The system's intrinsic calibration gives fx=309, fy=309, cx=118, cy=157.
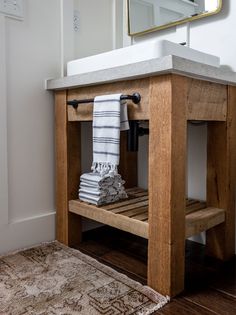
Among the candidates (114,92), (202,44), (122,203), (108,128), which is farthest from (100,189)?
(202,44)

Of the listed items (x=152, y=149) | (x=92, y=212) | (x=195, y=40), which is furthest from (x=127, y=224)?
(x=195, y=40)

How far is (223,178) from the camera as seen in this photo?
134 centimetres

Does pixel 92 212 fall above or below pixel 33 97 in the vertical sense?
below

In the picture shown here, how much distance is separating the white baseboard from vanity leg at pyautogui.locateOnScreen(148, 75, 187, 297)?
26.0 inches

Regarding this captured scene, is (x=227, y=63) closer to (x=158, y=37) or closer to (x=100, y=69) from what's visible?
(x=158, y=37)

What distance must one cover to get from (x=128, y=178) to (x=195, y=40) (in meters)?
0.81

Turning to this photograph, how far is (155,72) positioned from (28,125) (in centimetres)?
72

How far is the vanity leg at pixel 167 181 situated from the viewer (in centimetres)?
103

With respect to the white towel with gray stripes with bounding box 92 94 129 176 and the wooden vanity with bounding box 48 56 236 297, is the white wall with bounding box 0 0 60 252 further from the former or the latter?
the white towel with gray stripes with bounding box 92 94 129 176

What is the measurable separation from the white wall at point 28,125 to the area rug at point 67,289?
19 centimetres

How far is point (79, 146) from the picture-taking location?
1557 millimetres

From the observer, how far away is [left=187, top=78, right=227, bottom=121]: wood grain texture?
→ 1100 mm

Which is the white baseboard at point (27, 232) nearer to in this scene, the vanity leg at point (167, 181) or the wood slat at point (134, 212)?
the wood slat at point (134, 212)

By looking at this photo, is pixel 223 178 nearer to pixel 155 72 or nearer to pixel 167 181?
pixel 167 181
